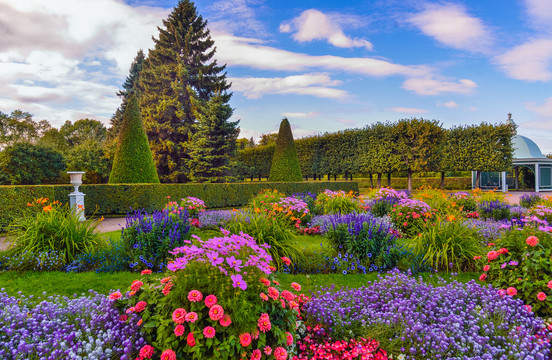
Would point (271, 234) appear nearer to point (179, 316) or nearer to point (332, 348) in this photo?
point (332, 348)

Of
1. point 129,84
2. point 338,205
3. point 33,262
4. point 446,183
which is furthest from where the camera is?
point 129,84

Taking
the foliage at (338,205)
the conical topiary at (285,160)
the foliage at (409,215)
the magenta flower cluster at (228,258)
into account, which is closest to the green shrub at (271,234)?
the magenta flower cluster at (228,258)

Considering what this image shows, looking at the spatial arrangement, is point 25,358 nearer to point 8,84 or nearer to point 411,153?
point 8,84

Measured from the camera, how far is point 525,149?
24891 millimetres

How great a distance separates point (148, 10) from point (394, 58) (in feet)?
22.2

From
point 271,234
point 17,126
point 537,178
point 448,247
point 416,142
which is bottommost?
point 448,247

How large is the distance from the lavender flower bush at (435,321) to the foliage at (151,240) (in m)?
2.68

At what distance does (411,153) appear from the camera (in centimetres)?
2066

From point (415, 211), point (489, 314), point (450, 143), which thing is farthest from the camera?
point (450, 143)

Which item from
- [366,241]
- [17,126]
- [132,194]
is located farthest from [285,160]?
[17,126]

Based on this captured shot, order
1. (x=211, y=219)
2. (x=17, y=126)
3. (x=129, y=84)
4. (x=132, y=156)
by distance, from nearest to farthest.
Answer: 1. (x=211, y=219)
2. (x=132, y=156)
3. (x=17, y=126)
4. (x=129, y=84)

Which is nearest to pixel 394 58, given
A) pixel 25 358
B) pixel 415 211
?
pixel 415 211

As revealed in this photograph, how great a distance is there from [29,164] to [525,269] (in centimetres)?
2486

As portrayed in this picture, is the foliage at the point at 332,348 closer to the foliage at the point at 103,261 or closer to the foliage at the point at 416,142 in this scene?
the foliage at the point at 103,261
